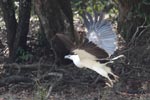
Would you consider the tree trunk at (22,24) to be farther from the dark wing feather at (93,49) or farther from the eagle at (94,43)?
the dark wing feather at (93,49)

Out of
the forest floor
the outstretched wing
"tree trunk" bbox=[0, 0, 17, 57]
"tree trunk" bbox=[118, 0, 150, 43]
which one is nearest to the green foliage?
"tree trunk" bbox=[118, 0, 150, 43]

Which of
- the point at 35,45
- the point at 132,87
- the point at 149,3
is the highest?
the point at 149,3

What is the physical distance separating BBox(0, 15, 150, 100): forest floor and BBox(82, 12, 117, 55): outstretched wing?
940 millimetres

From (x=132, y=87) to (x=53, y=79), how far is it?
1.07 meters

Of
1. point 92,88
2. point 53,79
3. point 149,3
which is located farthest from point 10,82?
point 149,3

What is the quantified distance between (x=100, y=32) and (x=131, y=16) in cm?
326

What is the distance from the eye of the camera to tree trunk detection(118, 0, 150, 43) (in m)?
8.07

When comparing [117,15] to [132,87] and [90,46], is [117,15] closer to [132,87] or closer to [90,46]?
[132,87]

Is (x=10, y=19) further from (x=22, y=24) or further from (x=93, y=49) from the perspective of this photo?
(x=93, y=49)

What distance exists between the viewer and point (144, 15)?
807 centimetres

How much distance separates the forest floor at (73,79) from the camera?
6.24 m

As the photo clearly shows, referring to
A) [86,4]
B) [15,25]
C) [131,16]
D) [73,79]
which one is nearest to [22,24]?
[15,25]

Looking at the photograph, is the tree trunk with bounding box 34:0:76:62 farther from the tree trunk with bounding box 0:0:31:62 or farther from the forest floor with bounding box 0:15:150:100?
the tree trunk with bounding box 0:0:31:62

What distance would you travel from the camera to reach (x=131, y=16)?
27.0 ft
